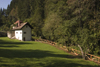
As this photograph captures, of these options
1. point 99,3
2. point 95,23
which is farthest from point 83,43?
point 99,3

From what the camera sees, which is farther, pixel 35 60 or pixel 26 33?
pixel 26 33

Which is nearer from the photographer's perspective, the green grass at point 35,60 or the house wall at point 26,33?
the green grass at point 35,60

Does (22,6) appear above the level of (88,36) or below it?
above

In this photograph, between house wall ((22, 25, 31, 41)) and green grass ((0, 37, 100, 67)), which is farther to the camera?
house wall ((22, 25, 31, 41))

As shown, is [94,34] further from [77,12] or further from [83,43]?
[77,12]

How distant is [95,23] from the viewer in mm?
15148

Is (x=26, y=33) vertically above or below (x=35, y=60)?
above

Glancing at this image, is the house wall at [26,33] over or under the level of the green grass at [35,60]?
over

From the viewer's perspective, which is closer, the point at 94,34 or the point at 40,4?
the point at 94,34

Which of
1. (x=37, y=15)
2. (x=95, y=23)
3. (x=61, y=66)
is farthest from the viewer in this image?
(x=37, y=15)

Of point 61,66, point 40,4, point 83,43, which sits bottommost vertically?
point 61,66

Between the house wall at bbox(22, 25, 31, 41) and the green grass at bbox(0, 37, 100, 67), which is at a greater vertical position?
the house wall at bbox(22, 25, 31, 41)

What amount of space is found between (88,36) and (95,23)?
2.70 metres

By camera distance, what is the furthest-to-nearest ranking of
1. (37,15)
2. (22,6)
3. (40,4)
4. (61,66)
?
(22,6)
(40,4)
(37,15)
(61,66)
